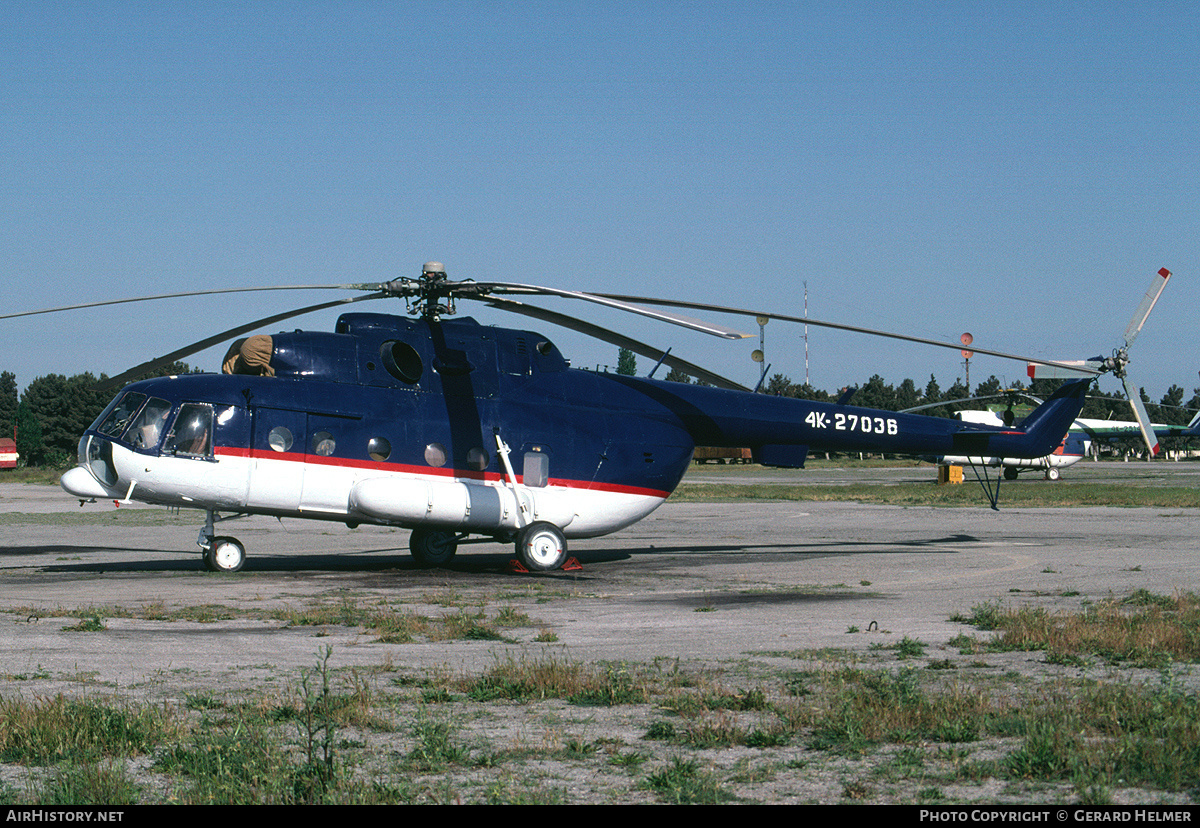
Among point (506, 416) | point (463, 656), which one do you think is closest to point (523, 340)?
point (506, 416)

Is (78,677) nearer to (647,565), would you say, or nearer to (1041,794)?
(1041,794)

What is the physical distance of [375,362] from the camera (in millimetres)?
19266

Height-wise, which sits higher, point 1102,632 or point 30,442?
point 30,442

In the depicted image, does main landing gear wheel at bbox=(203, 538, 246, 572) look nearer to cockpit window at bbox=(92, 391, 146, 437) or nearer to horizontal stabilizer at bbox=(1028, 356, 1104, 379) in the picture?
cockpit window at bbox=(92, 391, 146, 437)

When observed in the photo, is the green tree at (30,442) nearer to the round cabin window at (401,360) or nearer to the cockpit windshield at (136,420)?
the cockpit windshield at (136,420)

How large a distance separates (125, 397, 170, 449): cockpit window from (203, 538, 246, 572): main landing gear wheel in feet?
7.62

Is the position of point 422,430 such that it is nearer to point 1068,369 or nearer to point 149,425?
point 149,425

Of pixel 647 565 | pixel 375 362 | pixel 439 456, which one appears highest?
pixel 375 362

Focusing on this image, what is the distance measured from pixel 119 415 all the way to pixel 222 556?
3036 millimetres

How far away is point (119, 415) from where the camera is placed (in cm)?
1812

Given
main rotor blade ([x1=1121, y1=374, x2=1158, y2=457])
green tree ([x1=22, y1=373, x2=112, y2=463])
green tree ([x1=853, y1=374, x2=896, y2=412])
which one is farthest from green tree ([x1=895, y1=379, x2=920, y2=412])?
main rotor blade ([x1=1121, y1=374, x2=1158, y2=457])

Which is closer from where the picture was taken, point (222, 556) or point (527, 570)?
point (222, 556)

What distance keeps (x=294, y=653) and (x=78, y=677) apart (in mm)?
2121

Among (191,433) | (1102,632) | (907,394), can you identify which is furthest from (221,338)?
(907,394)
